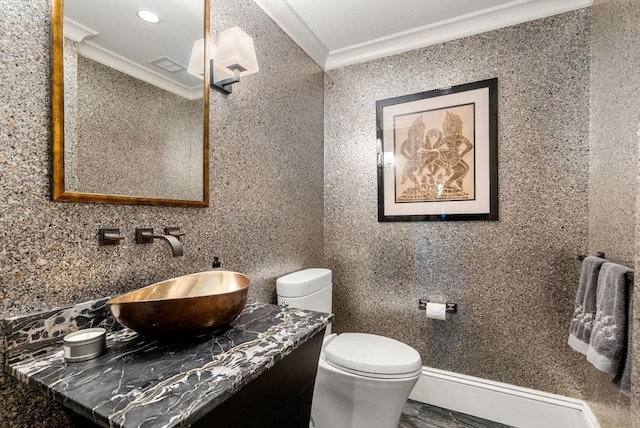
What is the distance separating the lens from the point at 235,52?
132cm

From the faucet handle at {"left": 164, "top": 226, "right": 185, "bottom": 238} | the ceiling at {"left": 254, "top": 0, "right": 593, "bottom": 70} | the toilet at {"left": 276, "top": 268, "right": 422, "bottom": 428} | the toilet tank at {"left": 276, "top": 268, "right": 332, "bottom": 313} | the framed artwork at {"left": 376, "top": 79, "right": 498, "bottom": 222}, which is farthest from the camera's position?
the framed artwork at {"left": 376, "top": 79, "right": 498, "bottom": 222}

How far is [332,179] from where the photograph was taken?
2.37 m

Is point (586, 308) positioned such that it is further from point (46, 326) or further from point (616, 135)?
point (46, 326)

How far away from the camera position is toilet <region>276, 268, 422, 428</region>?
1438mm

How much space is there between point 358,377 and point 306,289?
1.72ft

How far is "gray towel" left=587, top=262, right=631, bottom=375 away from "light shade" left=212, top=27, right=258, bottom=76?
5.71ft

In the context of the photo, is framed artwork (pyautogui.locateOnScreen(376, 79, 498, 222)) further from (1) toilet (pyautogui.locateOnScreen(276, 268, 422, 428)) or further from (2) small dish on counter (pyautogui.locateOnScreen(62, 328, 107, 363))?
(2) small dish on counter (pyautogui.locateOnScreen(62, 328, 107, 363))

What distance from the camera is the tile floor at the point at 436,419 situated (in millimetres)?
1815

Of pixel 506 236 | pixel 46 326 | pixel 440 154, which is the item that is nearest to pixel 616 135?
pixel 506 236

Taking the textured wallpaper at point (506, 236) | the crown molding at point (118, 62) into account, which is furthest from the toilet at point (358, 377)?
the crown molding at point (118, 62)

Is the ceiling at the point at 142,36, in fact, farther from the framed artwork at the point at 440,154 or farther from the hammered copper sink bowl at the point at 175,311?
the framed artwork at the point at 440,154

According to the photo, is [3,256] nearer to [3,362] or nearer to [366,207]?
[3,362]

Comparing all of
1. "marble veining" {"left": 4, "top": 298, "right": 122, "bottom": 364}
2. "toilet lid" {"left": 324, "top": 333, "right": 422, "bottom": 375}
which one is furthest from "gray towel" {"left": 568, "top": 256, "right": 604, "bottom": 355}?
"marble veining" {"left": 4, "top": 298, "right": 122, "bottom": 364}

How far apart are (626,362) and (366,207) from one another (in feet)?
4.92
